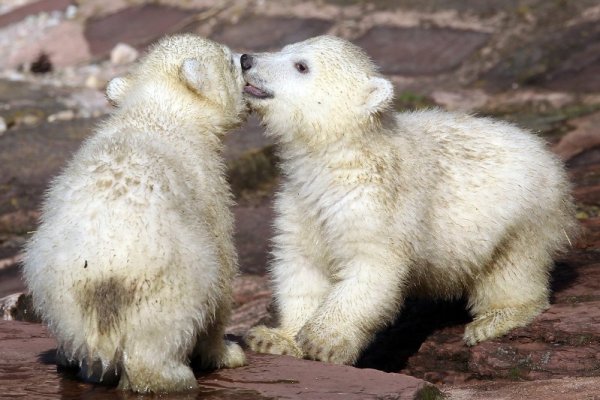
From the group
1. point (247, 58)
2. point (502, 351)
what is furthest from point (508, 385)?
point (247, 58)

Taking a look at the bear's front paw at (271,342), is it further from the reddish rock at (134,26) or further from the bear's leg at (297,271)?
the reddish rock at (134,26)

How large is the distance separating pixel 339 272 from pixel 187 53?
1426mm

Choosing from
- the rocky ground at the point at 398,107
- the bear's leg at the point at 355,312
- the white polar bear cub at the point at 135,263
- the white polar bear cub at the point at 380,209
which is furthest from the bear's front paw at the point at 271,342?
the white polar bear cub at the point at 135,263

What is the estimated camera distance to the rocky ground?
224 inches

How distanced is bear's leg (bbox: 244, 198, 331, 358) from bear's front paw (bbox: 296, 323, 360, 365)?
39cm

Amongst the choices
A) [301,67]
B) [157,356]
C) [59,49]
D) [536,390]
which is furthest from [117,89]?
[59,49]

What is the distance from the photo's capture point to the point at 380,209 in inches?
246

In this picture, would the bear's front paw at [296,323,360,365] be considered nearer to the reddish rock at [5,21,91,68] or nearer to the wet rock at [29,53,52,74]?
the wet rock at [29,53,52,74]

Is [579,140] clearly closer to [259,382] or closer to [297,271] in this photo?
[297,271]

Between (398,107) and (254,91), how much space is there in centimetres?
586

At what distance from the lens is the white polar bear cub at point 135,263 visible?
4898 millimetres

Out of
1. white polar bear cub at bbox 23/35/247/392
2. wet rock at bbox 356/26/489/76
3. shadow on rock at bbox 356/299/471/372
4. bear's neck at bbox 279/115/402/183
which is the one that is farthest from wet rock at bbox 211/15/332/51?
white polar bear cub at bbox 23/35/247/392

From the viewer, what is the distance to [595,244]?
814cm

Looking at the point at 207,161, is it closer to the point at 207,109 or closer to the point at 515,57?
the point at 207,109
